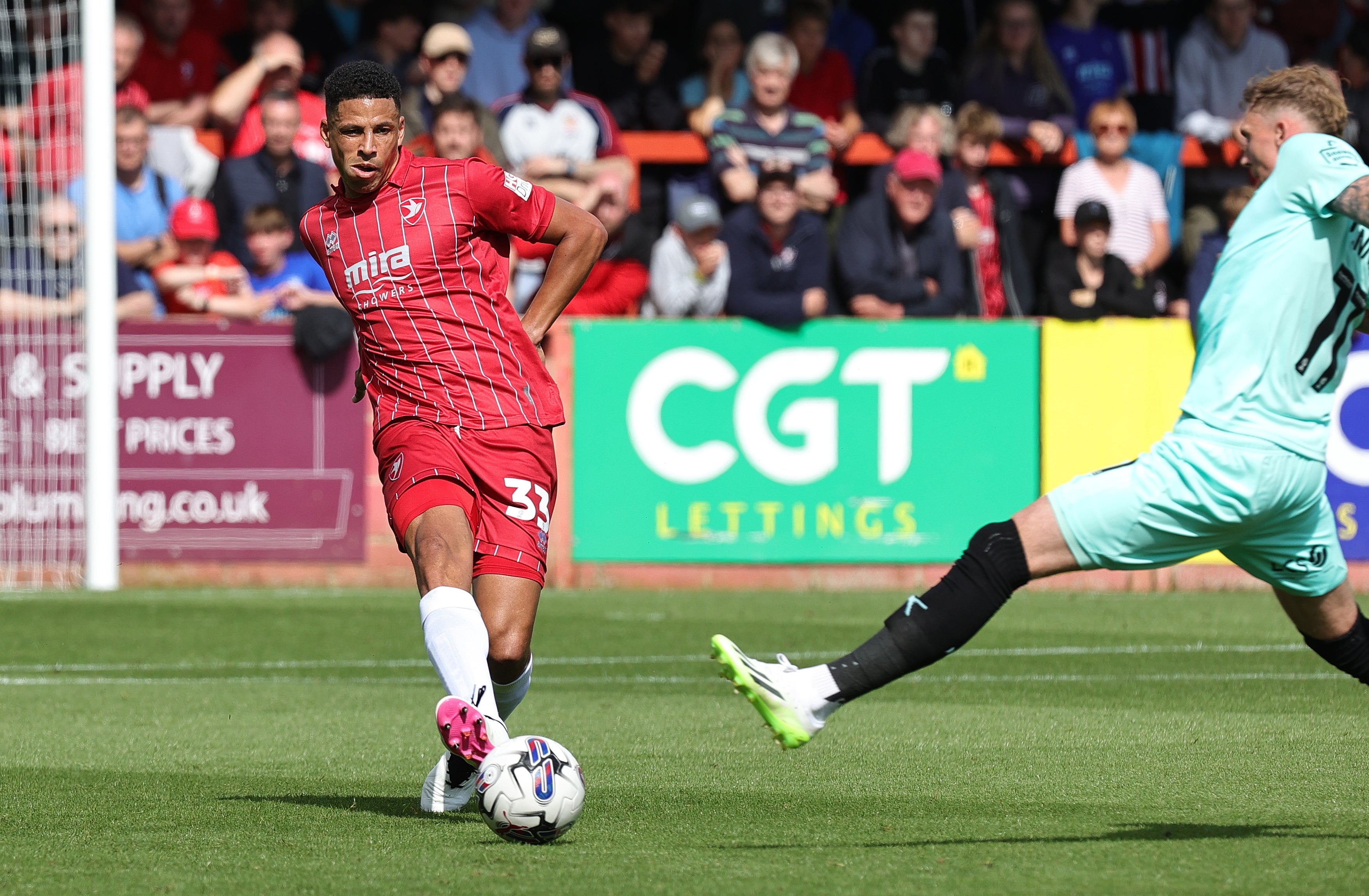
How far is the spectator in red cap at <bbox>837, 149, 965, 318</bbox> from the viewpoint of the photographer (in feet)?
42.5

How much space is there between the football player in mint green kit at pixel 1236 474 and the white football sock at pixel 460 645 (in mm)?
643

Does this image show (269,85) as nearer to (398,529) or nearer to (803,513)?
(803,513)

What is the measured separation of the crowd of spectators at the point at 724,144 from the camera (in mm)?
12828

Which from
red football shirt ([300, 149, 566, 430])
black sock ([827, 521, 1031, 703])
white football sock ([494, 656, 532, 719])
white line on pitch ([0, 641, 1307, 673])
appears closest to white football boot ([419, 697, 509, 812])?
white football sock ([494, 656, 532, 719])

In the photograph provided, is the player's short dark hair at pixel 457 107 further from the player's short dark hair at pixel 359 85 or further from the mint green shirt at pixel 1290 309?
the mint green shirt at pixel 1290 309

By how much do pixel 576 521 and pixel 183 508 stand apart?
249 cm

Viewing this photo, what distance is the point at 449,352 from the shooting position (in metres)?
5.45

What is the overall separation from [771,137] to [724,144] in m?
0.33

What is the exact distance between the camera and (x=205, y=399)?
40.9 ft

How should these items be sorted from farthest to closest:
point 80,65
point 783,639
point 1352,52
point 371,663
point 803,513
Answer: point 1352,52 → point 80,65 → point 803,513 → point 783,639 → point 371,663

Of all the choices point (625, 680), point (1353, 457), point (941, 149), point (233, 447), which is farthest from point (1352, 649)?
point (941, 149)

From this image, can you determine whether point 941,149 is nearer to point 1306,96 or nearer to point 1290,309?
point 1306,96

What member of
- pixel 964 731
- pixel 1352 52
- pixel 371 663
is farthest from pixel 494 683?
pixel 1352 52

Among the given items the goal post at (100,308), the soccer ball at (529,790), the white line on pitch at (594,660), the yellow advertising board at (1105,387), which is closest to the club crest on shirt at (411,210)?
the soccer ball at (529,790)
